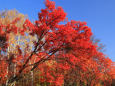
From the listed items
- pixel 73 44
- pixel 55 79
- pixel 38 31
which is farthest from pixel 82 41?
pixel 55 79

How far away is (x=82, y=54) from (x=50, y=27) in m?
2.89

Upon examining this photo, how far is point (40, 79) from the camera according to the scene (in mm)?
18922

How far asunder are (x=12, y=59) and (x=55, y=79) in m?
7.41

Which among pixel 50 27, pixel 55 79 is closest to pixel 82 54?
pixel 50 27

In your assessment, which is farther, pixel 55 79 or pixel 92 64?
pixel 55 79

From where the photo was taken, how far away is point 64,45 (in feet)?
26.4

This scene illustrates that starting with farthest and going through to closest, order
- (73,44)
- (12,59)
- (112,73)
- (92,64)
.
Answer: (112,73) → (92,64) → (12,59) → (73,44)

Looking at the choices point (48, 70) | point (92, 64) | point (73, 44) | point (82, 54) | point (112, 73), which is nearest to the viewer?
point (73, 44)

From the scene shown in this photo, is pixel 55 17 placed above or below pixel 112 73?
above

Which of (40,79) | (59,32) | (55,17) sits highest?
(55,17)

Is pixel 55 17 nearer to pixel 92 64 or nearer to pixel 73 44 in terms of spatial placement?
→ pixel 73 44


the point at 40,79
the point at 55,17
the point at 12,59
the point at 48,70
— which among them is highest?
the point at 55,17

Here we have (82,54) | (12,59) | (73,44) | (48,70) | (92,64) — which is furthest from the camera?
(48,70)

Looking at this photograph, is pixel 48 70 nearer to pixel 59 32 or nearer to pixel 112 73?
pixel 112 73
